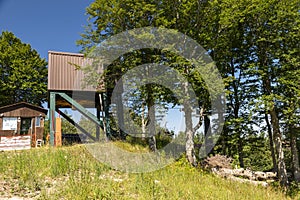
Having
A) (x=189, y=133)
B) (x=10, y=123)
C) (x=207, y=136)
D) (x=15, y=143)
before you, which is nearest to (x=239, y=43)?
(x=207, y=136)

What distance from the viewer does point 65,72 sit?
42.8ft

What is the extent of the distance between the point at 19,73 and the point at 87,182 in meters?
23.4

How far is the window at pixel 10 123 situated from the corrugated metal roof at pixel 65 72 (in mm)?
7204

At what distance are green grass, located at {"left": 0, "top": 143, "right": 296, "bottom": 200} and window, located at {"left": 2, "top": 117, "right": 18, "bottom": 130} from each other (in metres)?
11.4

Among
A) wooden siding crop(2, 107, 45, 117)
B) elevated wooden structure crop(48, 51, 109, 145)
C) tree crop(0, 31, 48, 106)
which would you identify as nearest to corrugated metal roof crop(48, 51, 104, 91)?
elevated wooden structure crop(48, 51, 109, 145)

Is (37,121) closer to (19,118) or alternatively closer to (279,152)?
(19,118)

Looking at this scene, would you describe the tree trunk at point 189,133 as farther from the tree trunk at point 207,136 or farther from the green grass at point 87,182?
the tree trunk at point 207,136

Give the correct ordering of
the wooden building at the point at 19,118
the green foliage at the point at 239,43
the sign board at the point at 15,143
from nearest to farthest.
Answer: the green foliage at the point at 239,43 → the sign board at the point at 15,143 → the wooden building at the point at 19,118

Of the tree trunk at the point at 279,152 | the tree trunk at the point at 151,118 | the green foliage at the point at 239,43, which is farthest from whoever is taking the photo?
the tree trunk at the point at 279,152

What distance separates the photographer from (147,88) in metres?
10.9

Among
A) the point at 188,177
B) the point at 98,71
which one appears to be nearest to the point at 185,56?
the point at 98,71

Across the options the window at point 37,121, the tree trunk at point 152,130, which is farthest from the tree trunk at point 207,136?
the window at point 37,121

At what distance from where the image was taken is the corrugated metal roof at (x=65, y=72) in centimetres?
1270

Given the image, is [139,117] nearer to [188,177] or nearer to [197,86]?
[197,86]
